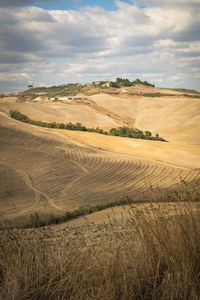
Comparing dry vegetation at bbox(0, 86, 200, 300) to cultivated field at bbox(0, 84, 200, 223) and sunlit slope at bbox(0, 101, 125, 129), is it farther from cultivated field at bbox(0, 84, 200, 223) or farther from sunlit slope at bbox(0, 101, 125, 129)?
sunlit slope at bbox(0, 101, 125, 129)

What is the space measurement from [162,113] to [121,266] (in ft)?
329

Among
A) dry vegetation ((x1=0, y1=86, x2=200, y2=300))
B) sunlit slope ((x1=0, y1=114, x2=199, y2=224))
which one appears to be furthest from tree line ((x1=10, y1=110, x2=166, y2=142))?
sunlit slope ((x1=0, y1=114, x2=199, y2=224))

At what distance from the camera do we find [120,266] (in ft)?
14.0

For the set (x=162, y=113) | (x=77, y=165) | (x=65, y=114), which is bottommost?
(x=77, y=165)

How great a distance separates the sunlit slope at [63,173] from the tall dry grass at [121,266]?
26995 mm

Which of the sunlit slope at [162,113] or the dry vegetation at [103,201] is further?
the sunlit slope at [162,113]

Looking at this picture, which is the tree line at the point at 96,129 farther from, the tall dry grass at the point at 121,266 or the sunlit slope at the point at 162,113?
the tall dry grass at the point at 121,266

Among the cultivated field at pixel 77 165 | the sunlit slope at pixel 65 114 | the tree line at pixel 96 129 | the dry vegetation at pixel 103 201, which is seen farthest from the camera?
the sunlit slope at pixel 65 114

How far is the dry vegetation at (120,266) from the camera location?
4020 millimetres

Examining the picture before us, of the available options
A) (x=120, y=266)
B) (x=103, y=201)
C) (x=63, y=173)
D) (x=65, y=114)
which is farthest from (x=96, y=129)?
(x=120, y=266)

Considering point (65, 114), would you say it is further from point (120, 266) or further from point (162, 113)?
point (120, 266)

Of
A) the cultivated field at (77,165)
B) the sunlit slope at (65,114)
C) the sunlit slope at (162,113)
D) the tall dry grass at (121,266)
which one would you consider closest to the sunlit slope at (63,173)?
the cultivated field at (77,165)

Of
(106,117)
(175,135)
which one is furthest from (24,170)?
(106,117)

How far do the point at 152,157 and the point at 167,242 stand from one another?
53405 mm
